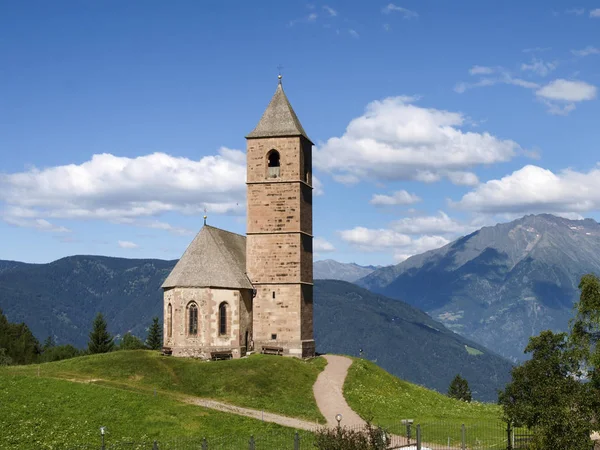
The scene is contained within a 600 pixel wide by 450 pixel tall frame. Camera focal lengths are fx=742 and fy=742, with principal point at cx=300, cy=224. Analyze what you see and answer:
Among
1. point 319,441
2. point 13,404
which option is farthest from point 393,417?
point 13,404

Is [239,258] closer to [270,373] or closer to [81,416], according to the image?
[270,373]

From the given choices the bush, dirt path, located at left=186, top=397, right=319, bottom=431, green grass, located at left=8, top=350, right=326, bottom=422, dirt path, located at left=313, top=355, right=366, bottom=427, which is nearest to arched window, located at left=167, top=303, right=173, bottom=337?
green grass, located at left=8, top=350, right=326, bottom=422

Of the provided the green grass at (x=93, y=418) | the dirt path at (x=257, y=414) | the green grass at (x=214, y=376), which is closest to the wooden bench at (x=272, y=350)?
the green grass at (x=214, y=376)

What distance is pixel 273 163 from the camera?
75.6 meters

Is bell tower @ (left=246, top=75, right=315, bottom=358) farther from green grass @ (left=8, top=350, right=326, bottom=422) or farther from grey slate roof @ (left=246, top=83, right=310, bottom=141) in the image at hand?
green grass @ (left=8, top=350, right=326, bottom=422)

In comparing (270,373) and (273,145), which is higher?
(273,145)

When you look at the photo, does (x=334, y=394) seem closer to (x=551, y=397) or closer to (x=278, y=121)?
(x=551, y=397)

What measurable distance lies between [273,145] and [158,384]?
27.6 m

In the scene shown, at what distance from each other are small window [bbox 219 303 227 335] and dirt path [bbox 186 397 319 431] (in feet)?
51.9

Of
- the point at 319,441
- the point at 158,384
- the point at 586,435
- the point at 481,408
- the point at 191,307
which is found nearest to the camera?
the point at 319,441

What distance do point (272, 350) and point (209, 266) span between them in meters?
10.1

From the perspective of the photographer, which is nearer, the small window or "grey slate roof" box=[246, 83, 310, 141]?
the small window

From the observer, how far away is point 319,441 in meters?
32.0

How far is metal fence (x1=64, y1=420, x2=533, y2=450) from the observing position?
131ft
